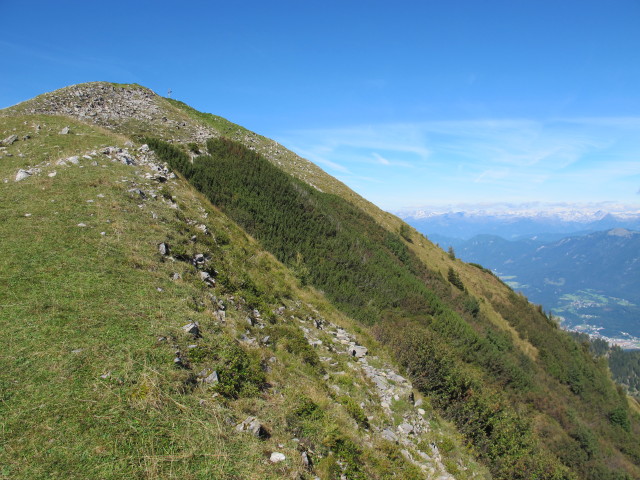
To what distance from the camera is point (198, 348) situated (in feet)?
23.5

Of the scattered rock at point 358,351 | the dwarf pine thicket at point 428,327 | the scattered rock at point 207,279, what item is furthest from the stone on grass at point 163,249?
the dwarf pine thicket at point 428,327

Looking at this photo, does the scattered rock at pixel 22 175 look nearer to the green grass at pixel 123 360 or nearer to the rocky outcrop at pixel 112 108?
the green grass at pixel 123 360

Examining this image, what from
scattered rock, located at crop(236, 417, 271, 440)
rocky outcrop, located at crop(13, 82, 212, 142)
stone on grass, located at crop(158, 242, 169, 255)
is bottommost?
scattered rock, located at crop(236, 417, 271, 440)

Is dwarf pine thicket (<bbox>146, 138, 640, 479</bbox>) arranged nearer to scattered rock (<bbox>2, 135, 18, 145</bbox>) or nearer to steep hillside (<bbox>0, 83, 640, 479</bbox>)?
steep hillside (<bbox>0, 83, 640, 479</bbox>)

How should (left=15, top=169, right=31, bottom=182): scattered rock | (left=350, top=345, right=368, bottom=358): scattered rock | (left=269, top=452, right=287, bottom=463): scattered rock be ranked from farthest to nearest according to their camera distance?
(left=15, top=169, right=31, bottom=182): scattered rock < (left=350, top=345, right=368, bottom=358): scattered rock < (left=269, top=452, right=287, bottom=463): scattered rock

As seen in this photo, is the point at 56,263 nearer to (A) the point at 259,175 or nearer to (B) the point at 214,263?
(B) the point at 214,263

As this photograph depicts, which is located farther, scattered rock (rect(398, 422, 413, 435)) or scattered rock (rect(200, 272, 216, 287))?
scattered rock (rect(200, 272, 216, 287))

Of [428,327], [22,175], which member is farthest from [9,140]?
[428,327]

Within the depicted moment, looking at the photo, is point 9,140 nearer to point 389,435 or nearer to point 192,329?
point 192,329

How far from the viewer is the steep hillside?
203 inches

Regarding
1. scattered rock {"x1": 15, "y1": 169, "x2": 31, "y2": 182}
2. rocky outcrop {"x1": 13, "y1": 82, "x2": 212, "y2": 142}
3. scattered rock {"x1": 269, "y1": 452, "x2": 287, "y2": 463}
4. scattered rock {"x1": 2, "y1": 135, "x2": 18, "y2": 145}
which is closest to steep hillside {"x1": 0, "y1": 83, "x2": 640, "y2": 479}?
scattered rock {"x1": 269, "y1": 452, "x2": 287, "y2": 463}

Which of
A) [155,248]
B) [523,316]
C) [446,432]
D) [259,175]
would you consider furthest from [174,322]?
[523,316]

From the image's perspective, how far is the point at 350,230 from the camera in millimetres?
36594

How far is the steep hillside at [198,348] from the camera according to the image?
514 cm
